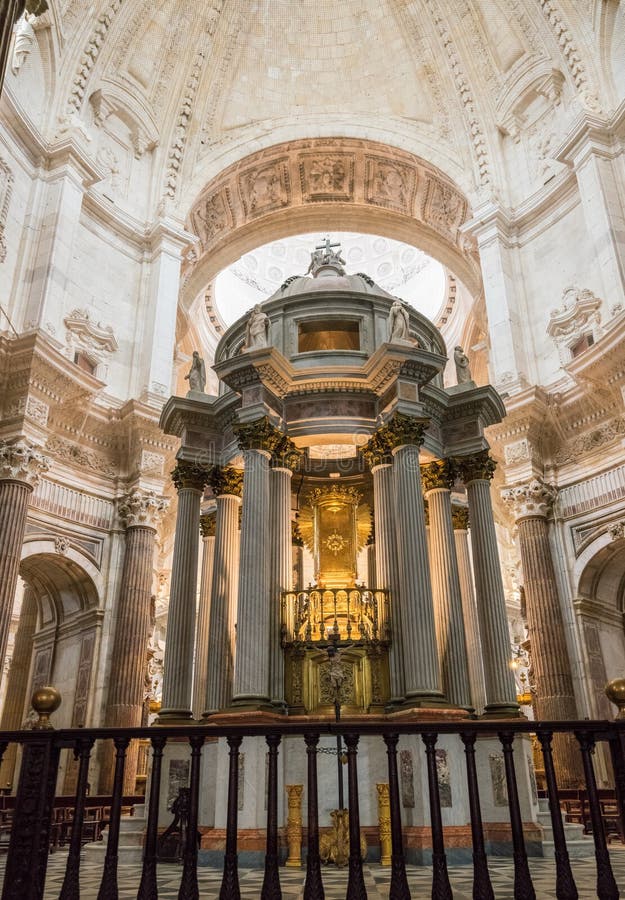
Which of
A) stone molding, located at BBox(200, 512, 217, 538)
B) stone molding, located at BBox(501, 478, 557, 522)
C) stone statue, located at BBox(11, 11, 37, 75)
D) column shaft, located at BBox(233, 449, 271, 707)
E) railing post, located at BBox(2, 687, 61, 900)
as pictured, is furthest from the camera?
stone molding, located at BBox(501, 478, 557, 522)

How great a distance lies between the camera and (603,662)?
51.0ft

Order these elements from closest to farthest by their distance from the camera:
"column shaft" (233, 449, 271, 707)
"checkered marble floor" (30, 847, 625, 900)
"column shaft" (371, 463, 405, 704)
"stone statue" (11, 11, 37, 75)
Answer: "checkered marble floor" (30, 847, 625, 900) < "column shaft" (233, 449, 271, 707) < "column shaft" (371, 463, 405, 704) < "stone statue" (11, 11, 37, 75)

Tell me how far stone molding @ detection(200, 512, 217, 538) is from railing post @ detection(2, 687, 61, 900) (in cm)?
939

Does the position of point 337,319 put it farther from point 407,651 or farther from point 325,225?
point 325,225

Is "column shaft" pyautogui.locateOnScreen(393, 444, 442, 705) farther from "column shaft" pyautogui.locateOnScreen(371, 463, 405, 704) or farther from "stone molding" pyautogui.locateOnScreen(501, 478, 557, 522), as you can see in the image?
"stone molding" pyautogui.locateOnScreen(501, 478, 557, 522)

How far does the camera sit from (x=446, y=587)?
11.5 meters

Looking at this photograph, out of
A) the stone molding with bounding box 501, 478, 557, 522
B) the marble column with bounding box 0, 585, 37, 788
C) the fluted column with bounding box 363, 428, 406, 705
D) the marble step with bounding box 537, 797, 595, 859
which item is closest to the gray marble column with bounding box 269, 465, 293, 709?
the fluted column with bounding box 363, 428, 406, 705

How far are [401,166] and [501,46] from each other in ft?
14.6

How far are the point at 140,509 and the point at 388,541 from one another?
25.7 ft

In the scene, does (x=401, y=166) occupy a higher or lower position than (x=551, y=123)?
higher

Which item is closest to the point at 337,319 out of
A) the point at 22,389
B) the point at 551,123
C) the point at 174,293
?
the point at 22,389

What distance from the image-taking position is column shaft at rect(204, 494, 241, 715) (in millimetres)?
10930

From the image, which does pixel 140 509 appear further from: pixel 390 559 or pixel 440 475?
pixel 390 559

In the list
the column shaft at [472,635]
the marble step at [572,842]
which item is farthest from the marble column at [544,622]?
the marble step at [572,842]
